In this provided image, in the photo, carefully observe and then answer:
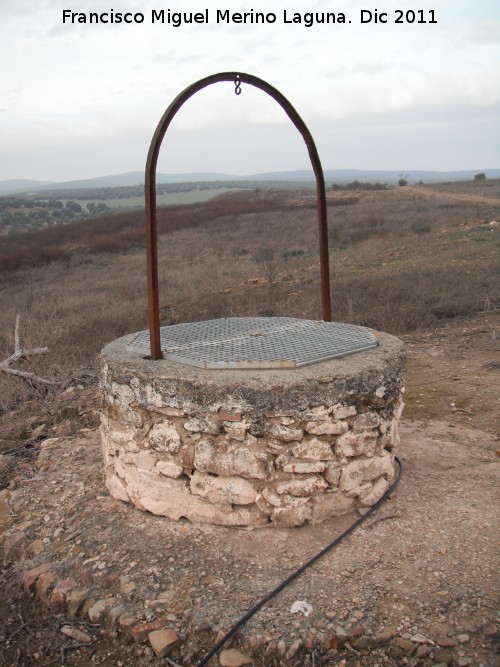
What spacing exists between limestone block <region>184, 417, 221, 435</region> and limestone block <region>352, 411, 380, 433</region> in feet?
2.40

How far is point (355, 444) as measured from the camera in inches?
124

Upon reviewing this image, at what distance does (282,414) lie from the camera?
298 cm

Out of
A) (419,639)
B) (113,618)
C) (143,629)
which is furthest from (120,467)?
(419,639)

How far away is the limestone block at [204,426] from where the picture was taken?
3.04m

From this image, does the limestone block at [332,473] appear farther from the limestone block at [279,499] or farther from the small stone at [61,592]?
the small stone at [61,592]

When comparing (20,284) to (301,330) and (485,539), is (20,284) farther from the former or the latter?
(485,539)

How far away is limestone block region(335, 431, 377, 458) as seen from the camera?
311 cm

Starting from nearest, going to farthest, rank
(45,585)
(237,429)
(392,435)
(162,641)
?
(162,641)
(45,585)
(237,429)
(392,435)

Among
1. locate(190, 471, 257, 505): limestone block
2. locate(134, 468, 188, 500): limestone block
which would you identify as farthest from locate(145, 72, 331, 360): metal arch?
locate(190, 471, 257, 505): limestone block

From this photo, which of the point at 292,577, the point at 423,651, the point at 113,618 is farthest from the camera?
the point at 292,577

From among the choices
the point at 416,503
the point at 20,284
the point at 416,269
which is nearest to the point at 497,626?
the point at 416,503

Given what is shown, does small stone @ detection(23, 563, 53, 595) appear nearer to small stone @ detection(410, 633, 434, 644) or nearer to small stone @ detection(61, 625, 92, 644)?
small stone @ detection(61, 625, 92, 644)

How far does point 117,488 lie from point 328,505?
1248 millimetres

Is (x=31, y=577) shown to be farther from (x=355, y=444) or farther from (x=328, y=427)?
(x=355, y=444)
